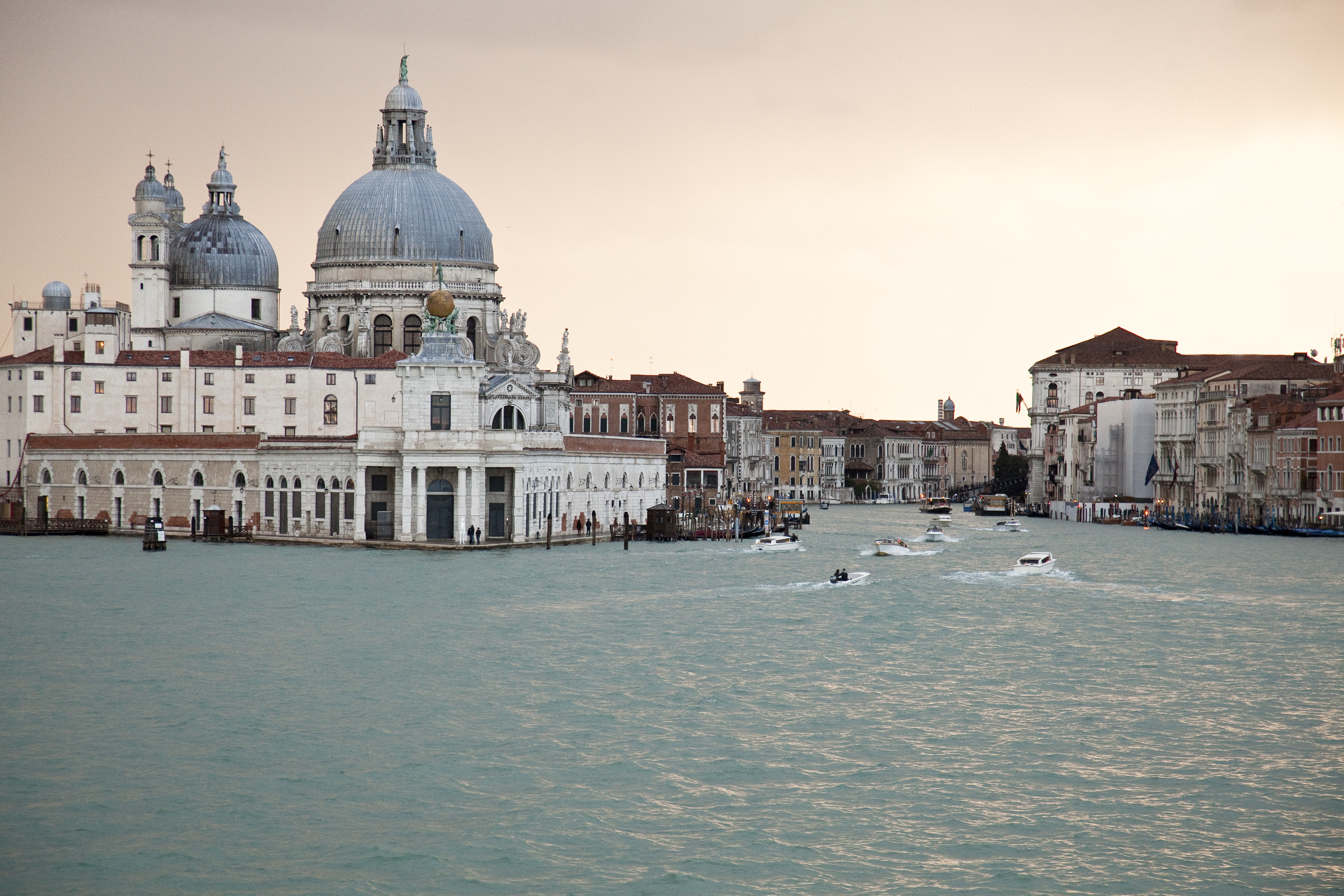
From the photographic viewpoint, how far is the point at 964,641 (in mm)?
28000

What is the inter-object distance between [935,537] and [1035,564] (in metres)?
16.0

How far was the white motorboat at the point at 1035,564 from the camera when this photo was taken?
42.6m

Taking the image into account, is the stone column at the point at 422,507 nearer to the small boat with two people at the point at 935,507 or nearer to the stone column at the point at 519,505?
the stone column at the point at 519,505

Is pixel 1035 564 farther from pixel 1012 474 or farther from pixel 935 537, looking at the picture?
pixel 1012 474

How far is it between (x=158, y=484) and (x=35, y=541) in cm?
427

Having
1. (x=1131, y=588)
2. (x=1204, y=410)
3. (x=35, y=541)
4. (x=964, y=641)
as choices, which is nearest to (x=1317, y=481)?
(x=1204, y=410)

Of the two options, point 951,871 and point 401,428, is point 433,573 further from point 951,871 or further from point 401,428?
point 951,871

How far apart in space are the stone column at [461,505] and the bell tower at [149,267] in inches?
924

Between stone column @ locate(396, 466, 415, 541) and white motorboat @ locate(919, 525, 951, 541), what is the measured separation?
19.6 meters

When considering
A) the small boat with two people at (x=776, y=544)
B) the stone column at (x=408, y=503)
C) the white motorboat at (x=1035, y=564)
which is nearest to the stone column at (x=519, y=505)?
the stone column at (x=408, y=503)

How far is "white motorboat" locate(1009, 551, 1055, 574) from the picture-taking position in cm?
4256

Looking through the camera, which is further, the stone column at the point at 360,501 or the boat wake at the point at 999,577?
the stone column at the point at 360,501

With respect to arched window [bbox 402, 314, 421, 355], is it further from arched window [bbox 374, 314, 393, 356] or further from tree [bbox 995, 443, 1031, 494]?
A: tree [bbox 995, 443, 1031, 494]

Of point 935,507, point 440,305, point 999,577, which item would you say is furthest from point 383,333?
point 935,507
